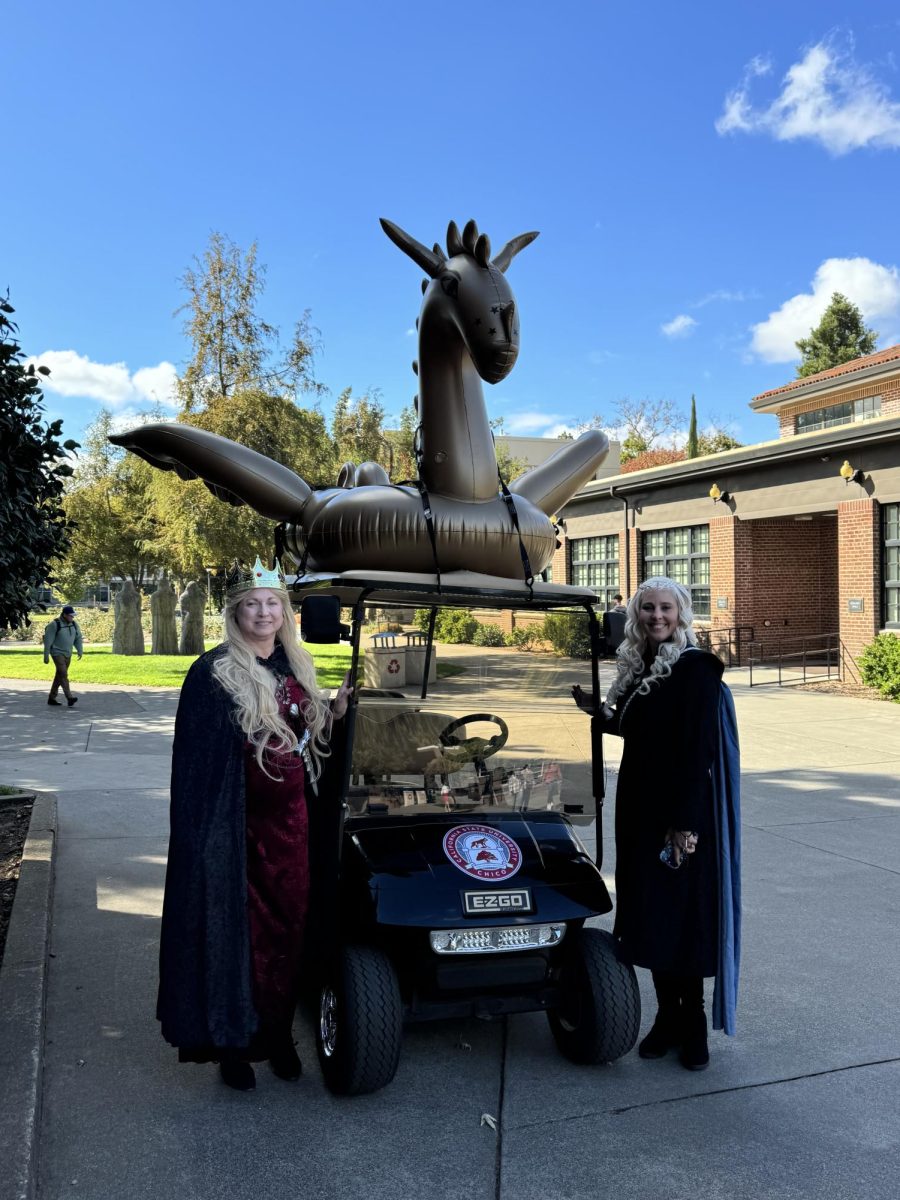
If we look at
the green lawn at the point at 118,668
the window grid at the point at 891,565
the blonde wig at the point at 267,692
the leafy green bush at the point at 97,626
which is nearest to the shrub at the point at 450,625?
the blonde wig at the point at 267,692

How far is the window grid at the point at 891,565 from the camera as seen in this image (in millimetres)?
A: 16172

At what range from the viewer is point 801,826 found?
7246 millimetres

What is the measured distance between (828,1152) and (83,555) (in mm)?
27804

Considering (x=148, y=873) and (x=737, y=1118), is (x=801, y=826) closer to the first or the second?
(x=737, y=1118)

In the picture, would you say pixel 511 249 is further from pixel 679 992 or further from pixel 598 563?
pixel 598 563

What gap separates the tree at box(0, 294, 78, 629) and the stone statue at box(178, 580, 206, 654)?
1898 centimetres

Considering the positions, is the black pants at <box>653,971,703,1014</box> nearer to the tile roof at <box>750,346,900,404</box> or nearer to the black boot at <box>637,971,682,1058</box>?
the black boot at <box>637,971,682,1058</box>

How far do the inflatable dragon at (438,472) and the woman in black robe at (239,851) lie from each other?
99 centimetres

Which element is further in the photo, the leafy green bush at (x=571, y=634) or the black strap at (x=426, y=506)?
the black strap at (x=426, y=506)

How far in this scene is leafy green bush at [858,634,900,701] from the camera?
14.5 m

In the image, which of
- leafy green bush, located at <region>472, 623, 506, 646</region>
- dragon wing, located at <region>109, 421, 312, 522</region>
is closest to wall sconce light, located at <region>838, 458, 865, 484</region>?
leafy green bush, located at <region>472, 623, 506, 646</region>

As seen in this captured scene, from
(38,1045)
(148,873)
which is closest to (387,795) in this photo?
(38,1045)

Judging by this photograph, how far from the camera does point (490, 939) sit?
319cm

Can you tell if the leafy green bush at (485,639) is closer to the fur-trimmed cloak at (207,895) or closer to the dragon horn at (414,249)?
the fur-trimmed cloak at (207,895)
